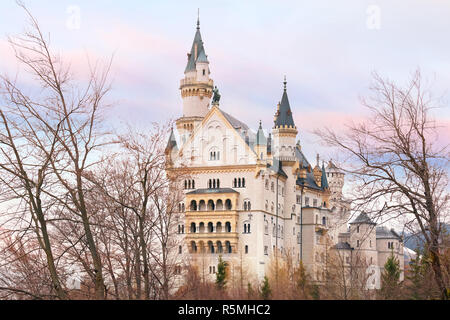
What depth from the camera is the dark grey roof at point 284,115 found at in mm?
111363

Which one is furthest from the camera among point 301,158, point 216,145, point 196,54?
point 301,158

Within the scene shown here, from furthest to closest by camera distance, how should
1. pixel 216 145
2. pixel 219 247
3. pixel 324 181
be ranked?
pixel 324 181 → pixel 216 145 → pixel 219 247

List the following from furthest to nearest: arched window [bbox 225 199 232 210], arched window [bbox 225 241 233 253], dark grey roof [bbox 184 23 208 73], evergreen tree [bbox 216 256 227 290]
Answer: dark grey roof [bbox 184 23 208 73] < arched window [bbox 225 199 232 210] < arched window [bbox 225 241 233 253] < evergreen tree [bbox 216 256 227 290]

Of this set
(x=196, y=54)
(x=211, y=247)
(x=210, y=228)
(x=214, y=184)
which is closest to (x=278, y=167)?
(x=214, y=184)

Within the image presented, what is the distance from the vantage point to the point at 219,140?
99438mm

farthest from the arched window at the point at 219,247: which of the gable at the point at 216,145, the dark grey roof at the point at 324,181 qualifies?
the dark grey roof at the point at 324,181

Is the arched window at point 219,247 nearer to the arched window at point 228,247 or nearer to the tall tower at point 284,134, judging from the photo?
the arched window at point 228,247

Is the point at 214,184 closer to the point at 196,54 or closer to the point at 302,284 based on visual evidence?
the point at 196,54

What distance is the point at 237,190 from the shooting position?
97750mm

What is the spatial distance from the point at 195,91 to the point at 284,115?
51.5ft

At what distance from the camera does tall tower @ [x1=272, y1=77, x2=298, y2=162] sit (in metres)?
108

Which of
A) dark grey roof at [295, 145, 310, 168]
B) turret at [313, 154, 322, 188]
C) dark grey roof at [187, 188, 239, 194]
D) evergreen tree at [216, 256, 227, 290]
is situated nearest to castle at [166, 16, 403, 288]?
dark grey roof at [187, 188, 239, 194]

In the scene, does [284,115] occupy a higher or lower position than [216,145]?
higher

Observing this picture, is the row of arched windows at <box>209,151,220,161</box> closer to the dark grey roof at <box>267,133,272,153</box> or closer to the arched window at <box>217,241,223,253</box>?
A: the dark grey roof at <box>267,133,272,153</box>
